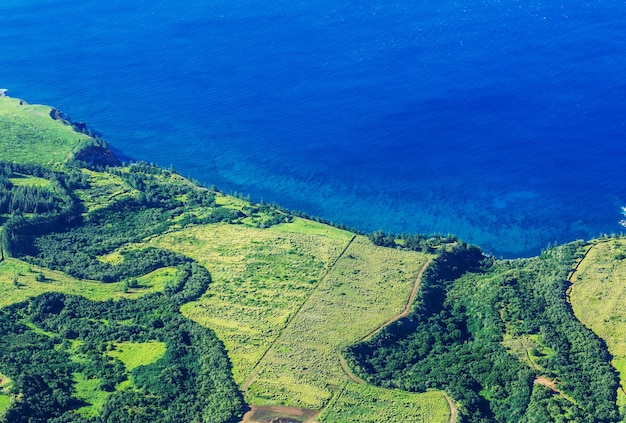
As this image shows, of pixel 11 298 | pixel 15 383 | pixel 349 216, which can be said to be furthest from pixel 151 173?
pixel 15 383

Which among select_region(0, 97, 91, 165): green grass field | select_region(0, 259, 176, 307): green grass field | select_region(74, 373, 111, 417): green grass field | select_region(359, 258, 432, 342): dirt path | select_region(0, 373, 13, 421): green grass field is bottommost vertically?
select_region(0, 373, 13, 421): green grass field

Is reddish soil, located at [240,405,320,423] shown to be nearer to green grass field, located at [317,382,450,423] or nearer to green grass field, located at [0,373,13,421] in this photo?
green grass field, located at [317,382,450,423]

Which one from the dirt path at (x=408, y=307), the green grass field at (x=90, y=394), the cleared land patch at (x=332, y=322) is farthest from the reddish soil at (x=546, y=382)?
the green grass field at (x=90, y=394)

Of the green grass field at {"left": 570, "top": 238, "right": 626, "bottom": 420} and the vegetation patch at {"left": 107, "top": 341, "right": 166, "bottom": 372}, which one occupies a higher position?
the green grass field at {"left": 570, "top": 238, "right": 626, "bottom": 420}

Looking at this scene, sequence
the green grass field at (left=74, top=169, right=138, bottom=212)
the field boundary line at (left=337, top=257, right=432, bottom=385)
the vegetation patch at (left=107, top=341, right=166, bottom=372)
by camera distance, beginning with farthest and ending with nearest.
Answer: the green grass field at (left=74, top=169, right=138, bottom=212) → the vegetation patch at (left=107, top=341, right=166, bottom=372) → the field boundary line at (left=337, top=257, right=432, bottom=385)

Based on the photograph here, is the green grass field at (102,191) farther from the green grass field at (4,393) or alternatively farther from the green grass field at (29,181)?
the green grass field at (4,393)

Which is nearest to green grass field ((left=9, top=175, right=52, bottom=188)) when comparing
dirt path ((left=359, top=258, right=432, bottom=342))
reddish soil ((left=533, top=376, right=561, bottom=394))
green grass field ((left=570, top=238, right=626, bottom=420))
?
dirt path ((left=359, top=258, right=432, bottom=342))
